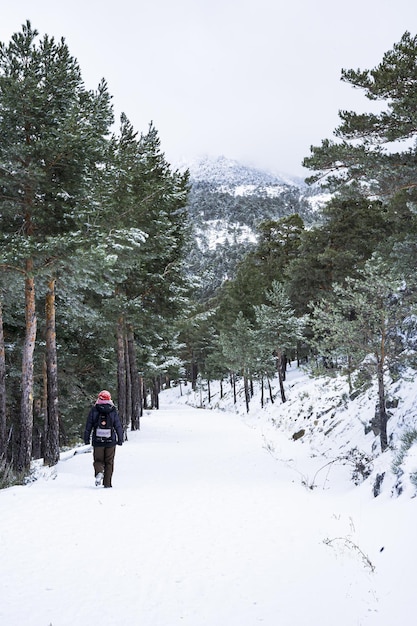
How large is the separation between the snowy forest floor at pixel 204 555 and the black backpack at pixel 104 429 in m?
1.02

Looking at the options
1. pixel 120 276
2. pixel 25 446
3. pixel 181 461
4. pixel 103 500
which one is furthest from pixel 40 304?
pixel 103 500

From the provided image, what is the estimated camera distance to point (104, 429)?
9094 millimetres

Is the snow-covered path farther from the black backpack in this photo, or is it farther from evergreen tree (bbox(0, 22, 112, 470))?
evergreen tree (bbox(0, 22, 112, 470))

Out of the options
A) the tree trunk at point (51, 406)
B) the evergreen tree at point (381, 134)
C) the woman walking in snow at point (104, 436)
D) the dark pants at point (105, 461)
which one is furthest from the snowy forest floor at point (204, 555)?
the evergreen tree at point (381, 134)

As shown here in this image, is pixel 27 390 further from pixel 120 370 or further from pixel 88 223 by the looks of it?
pixel 120 370

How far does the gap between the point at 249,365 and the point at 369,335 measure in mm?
23843

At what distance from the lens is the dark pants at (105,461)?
9.14 metres

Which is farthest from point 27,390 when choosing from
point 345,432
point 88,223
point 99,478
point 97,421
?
point 345,432

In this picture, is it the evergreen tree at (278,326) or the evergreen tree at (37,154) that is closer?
the evergreen tree at (37,154)

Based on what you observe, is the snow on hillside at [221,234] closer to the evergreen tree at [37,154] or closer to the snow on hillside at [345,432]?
the snow on hillside at [345,432]

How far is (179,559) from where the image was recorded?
504cm

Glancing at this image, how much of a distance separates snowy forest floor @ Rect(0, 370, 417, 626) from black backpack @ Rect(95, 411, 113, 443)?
3.33 ft

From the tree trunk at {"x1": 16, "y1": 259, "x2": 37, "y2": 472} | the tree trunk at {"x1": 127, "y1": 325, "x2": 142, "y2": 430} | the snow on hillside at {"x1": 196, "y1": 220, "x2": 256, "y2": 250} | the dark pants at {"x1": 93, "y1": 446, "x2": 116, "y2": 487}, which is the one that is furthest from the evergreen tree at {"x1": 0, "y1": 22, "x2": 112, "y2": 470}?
the snow on hillside at {"x1": 196, "y1": 220, "x2": 256, "y2": 250}

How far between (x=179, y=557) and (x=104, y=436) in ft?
14.4
